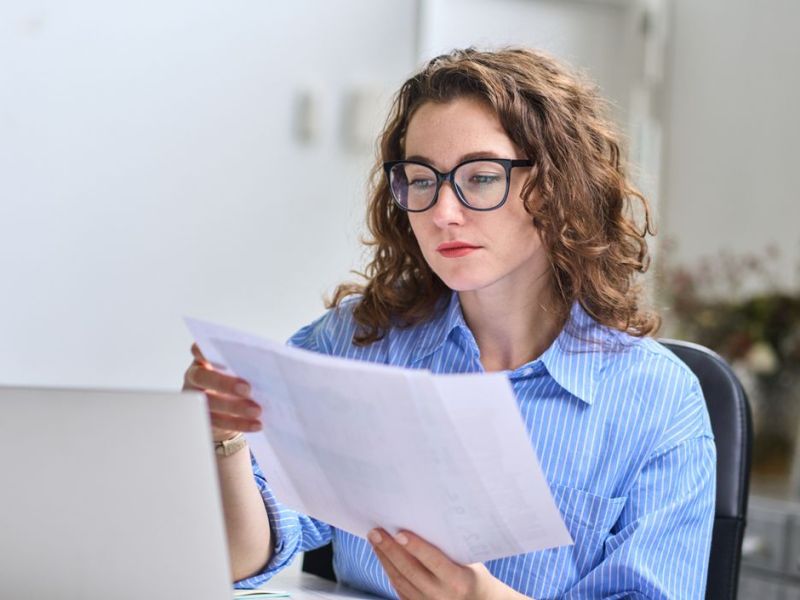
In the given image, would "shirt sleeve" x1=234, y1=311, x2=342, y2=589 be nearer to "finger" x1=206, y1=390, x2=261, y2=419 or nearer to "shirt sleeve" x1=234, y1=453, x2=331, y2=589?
"shirt sleeve" x1=234, y1=453, x2=331, y2=589

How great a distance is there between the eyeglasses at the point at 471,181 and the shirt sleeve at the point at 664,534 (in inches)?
13.6

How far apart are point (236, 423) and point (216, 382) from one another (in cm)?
4

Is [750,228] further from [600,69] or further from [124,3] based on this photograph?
[124,3]

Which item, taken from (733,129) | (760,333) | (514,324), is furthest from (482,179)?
(733,129)

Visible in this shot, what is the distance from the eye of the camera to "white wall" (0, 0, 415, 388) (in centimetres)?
269

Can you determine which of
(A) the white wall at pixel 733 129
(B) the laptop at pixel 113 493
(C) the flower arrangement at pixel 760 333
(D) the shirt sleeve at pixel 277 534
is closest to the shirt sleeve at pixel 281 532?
(D) the shirt sleeve at pixel 277 534

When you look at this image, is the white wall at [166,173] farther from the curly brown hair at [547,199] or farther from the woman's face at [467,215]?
the woman's face at [467,215]

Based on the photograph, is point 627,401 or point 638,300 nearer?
point 627,401

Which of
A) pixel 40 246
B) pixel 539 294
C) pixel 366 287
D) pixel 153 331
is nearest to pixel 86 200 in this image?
pixel 40 246

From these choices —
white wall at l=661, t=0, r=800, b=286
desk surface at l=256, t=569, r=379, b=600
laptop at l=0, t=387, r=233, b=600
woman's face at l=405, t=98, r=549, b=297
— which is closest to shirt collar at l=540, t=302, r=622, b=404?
woman's face at l=405, t=98, r=549, b=297

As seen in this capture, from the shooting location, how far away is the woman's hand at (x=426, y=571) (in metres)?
1.03

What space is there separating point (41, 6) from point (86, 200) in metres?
0.45

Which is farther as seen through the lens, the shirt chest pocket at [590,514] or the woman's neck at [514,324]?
the woman's neck at [514,324]

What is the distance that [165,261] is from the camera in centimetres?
286
